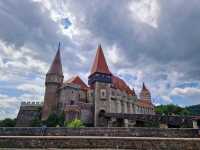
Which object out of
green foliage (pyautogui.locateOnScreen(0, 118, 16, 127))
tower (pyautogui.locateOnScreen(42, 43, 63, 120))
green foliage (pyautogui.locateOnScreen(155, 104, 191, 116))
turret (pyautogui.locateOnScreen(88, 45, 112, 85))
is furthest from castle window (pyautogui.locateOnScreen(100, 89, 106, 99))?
green foliage (pyautogui.locateOnScreen(155, 104, 191, 116))

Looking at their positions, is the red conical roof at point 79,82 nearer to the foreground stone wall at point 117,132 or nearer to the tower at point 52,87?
the tower at point 52,87

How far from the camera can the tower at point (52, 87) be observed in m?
39.2

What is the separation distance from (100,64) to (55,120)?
17.2 meters

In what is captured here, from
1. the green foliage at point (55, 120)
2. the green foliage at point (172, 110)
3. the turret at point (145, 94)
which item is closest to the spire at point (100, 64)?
the green foliage at point (55, 120)

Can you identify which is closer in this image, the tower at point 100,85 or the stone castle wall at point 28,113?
the tower at point 100,85

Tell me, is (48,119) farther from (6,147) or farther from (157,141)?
(157,141)

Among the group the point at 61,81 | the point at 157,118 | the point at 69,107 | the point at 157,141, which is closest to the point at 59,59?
the point at 61,81

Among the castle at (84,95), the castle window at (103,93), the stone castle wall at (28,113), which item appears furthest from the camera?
the castle window at (103,93)

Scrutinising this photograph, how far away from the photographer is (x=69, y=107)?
3634 cm

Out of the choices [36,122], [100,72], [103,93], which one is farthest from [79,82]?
[36,122]

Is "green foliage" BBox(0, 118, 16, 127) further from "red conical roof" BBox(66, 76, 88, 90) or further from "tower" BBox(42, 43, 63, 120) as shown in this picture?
"red conical roof" BBox(66, 76, 88, 90)

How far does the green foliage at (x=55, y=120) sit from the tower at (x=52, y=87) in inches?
95.1

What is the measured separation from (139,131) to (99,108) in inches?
1032

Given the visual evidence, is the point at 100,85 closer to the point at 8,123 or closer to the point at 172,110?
the point at 8,123
